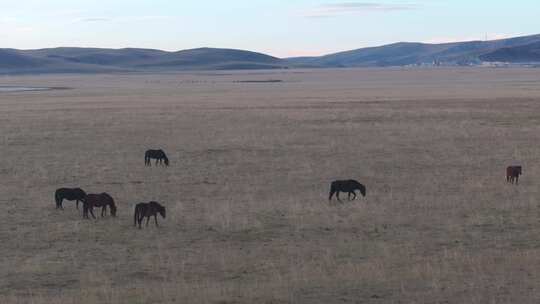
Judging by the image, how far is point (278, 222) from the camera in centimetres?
1733

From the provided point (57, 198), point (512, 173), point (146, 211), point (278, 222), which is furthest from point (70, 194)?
point (512, 173)

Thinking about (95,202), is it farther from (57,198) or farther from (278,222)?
(278,222)

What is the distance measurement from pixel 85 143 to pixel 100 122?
11250mm

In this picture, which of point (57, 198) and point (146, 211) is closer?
point (146, 211)

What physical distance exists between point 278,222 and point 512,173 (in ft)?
23.5

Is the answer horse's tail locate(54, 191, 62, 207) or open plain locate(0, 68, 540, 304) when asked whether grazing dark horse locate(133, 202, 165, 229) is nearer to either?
open plain locate(0, 68, 540, 304)

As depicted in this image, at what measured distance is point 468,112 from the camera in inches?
1928

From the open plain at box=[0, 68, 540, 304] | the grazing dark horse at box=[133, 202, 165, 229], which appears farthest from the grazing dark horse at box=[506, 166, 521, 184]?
the grazing dark horse at box=[133, 202, 165, 229]

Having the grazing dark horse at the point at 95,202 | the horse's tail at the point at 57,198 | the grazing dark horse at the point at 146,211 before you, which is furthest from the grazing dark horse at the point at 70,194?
the grazing dark horse at the point at 146,211

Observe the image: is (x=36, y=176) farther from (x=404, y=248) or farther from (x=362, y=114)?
(x=362, y=114)

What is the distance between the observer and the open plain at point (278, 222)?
12.4 meters

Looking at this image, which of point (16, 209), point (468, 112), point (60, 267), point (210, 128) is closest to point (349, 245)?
point (60, 267)

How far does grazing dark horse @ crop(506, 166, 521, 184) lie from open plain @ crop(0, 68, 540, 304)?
50cm

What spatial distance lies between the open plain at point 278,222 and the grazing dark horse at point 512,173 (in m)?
0.50
